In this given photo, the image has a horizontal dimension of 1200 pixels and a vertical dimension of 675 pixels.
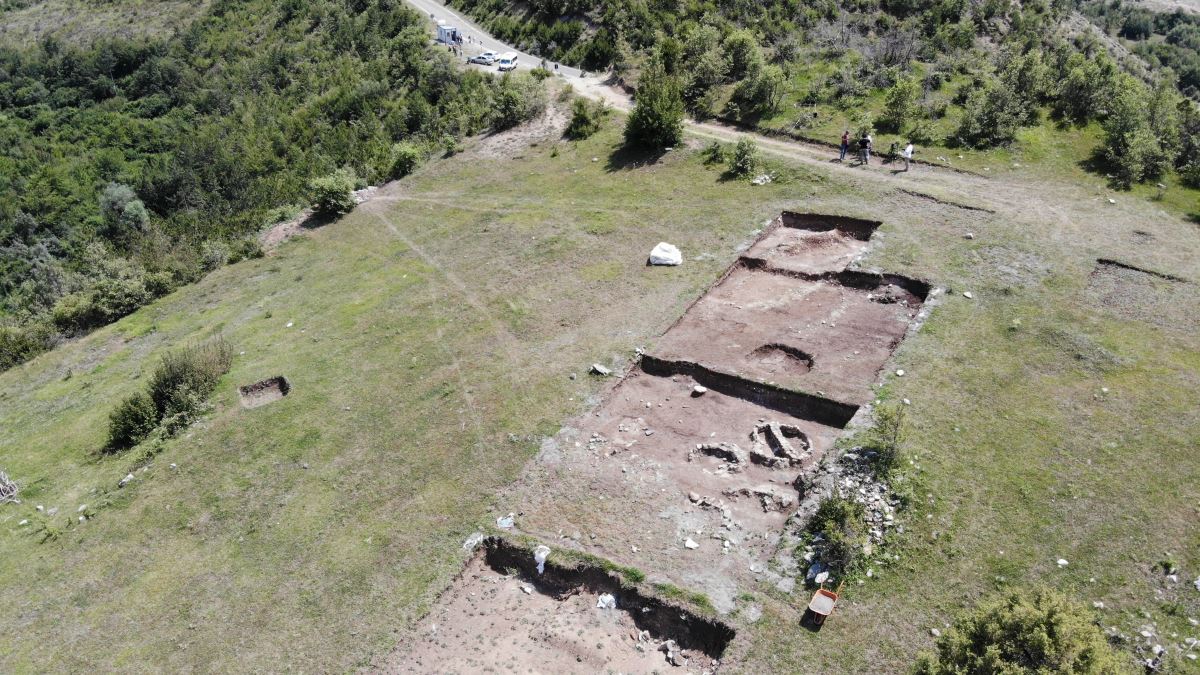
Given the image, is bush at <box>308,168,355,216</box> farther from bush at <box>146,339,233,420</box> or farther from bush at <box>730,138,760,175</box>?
bush at <box>730,138,760,175</box>

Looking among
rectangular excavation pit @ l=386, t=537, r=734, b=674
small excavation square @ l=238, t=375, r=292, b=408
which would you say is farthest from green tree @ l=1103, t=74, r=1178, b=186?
small excavation square @ l=238, t=375, r=292, b=408

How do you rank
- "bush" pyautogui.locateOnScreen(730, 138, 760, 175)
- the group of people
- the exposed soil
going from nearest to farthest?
the exposed soil, the group of people, "bush" pyautogui.locateOnScreen(730, 138, 760, 175)

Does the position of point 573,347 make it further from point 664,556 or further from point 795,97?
point 795,97

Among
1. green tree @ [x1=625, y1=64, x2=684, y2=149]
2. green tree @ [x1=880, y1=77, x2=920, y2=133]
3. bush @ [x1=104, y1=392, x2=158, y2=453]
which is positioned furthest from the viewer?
green tree @ [x1=625, y1=64, x2=684, y2=149]

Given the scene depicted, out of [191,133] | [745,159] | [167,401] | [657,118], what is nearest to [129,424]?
[167,401]

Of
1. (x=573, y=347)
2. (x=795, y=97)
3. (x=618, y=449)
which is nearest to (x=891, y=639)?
(x=618, y=449)

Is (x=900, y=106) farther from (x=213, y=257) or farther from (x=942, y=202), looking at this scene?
(x=213, y=257)

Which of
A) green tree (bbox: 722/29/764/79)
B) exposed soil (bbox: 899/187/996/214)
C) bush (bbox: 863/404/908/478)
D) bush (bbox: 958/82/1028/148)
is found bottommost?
bush (bbox: 863/404/908/478)

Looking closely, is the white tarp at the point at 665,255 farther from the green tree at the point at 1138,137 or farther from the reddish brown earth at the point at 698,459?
the green tree at the point at 1138,137
